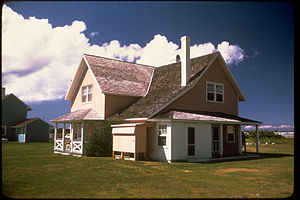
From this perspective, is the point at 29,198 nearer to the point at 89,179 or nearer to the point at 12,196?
the point at 12,196

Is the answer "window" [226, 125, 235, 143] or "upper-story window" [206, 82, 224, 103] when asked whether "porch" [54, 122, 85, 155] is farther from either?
"window" [226, 125, 235, 143]

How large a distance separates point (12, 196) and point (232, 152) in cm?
1927

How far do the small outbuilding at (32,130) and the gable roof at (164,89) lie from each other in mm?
27842

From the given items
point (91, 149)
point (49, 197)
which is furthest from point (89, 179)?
point (91, 149)

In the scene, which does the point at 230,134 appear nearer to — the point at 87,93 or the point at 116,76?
the point at 116,76

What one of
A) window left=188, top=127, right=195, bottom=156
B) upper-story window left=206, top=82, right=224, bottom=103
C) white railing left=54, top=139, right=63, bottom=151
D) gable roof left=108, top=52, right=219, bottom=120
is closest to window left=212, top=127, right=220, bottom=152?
upper-story window left=206, top=82, right=224, bottom=103

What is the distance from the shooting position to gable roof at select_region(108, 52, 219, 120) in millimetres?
19938

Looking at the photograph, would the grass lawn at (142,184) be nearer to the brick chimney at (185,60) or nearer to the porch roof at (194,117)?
the porch roof at (194,117)

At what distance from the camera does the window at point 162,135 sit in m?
18.1

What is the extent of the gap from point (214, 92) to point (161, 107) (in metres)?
5.88

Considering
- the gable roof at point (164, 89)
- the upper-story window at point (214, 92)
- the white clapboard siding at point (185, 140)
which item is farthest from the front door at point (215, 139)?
the gable roof at point (164, 89)

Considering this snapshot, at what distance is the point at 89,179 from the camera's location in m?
10.7

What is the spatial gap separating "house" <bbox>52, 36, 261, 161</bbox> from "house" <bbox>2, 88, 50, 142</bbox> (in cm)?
2184

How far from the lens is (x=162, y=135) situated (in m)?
18.2
